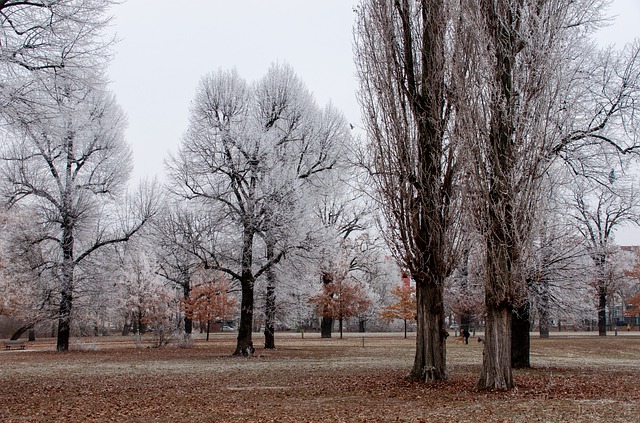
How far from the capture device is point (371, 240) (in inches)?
1531

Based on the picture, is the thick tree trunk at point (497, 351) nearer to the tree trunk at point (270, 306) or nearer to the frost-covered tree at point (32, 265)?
the tree trunk at point (270, 306)

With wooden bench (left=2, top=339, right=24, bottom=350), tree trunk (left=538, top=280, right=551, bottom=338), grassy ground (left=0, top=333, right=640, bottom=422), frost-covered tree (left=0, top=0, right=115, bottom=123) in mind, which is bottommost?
A: wooden bench (left=2, top=339, right=24, bottom=350)

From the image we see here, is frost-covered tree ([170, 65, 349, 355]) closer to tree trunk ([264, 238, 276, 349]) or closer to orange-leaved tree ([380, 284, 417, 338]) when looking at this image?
tree trunk ([264, 238, 276, 349])

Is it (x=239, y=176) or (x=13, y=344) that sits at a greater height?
(x=239, y=176)

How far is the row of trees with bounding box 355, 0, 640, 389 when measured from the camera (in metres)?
11.5

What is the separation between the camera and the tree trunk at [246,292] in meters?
22.8

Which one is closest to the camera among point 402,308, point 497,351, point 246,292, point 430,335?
point 497,351

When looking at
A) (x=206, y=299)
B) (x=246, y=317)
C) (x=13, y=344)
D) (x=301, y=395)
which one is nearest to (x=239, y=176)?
(x=246, y=317)

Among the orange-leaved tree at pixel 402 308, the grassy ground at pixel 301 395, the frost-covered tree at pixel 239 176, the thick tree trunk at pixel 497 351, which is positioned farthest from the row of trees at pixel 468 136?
the orange-leaved tree at pixel 402 308

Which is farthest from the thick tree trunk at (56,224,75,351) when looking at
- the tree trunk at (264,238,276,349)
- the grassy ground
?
the grassy ground

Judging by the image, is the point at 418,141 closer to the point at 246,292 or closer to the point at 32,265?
the point at 246,292

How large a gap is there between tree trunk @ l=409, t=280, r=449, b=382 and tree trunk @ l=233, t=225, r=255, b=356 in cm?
1106

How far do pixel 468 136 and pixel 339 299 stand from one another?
32869 mm

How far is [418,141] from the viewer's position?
13133 mm
